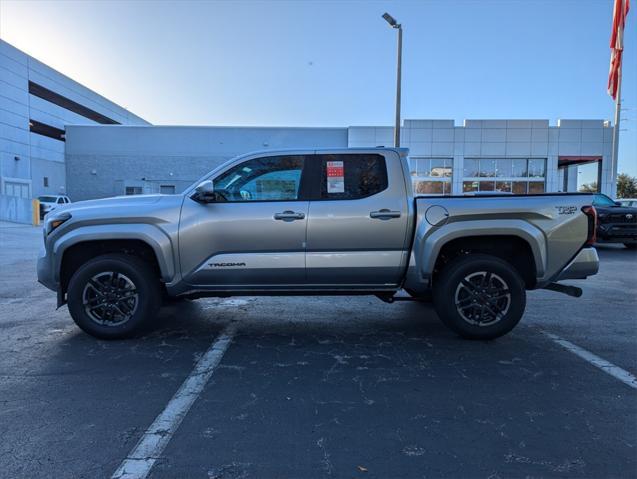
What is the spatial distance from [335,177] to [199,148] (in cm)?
3448

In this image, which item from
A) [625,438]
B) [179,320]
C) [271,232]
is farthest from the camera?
[179,320]

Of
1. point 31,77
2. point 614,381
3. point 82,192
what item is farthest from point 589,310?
point 31,77

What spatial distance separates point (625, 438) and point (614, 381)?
3.47 feet

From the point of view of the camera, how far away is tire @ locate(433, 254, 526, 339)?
471 centimetres

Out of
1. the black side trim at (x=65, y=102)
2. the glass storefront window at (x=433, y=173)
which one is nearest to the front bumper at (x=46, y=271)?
the glass storefront window at (x=433, y=173)

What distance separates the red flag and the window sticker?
23.8m

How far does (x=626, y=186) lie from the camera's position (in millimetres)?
61344

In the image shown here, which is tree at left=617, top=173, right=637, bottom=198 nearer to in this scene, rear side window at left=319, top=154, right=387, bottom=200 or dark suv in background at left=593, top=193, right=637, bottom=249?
dark suv in background at left=593, top=193, right=637, bottom=249

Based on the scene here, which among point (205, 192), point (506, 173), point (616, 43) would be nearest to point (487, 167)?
point (506, 173)

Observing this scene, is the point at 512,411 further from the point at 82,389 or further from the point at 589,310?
the point at 589,310

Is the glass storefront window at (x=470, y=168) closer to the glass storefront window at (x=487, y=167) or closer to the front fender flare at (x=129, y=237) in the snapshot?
the glass storefront window at (x=487, y=167)

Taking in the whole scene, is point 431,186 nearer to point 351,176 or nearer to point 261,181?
point 351,176

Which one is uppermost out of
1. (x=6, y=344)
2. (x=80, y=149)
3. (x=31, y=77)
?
(x=31, y=77)

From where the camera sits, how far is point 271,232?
4.74 metres
